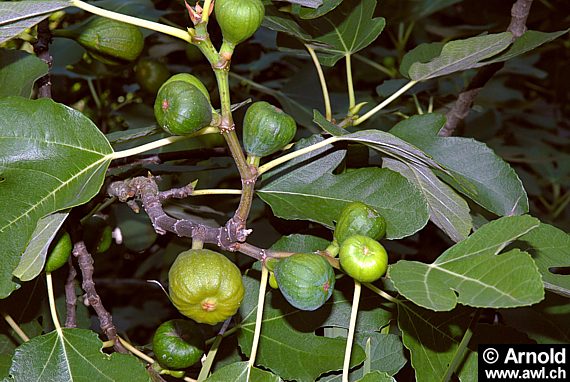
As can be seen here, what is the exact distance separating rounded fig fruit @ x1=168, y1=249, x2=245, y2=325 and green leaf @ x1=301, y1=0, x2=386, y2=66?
0.64 m

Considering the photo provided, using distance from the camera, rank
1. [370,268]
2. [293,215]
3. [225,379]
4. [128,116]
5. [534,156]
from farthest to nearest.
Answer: [534,156]
[128,116]
[293,215]
[225,379]
[370,268]

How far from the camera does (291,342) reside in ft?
3.95

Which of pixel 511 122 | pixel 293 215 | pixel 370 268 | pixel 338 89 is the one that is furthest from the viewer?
pixel 511 122

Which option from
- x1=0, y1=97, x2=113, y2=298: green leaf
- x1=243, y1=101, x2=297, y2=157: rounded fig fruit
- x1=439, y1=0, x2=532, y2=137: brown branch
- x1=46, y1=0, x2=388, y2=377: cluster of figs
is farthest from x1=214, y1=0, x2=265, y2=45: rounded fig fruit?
x1=439, y1=0, x2=532, y2=137: brown branch

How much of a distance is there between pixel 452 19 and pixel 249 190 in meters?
2.29

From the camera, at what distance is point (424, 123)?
4.66ft

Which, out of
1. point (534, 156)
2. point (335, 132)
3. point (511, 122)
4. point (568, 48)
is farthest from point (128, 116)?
point (568, 48)

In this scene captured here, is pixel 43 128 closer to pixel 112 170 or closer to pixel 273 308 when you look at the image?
pixel 112 170

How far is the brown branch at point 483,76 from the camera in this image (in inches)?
60.5

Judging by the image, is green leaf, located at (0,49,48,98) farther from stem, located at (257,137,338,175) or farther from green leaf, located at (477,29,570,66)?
green leaf, located at (477,29,570,66)

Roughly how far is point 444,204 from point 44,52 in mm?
814

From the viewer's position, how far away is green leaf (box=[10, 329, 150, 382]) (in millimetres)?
1127

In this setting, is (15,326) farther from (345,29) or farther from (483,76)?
(483,76)

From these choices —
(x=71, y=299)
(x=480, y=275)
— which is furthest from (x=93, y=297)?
(x=480, y=275)
